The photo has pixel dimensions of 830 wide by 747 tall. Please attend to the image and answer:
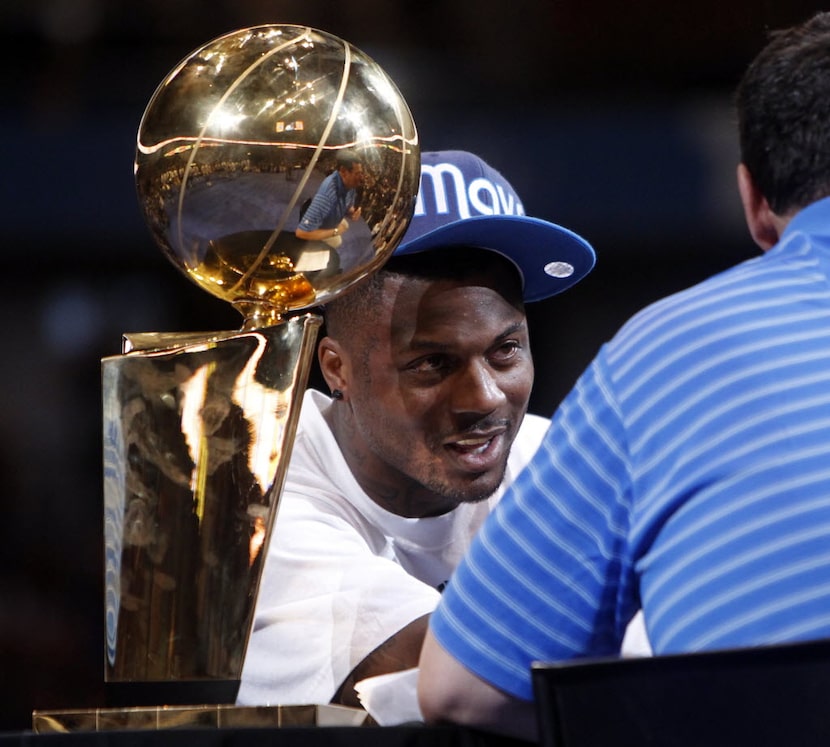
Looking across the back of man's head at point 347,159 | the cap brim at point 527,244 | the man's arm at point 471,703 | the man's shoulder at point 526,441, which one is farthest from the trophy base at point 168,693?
the man's shoulder at point 526,441

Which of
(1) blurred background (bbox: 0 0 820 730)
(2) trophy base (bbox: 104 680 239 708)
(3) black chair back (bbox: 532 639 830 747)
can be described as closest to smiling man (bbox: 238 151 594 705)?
(2) trophy base (bbox: 104 680 239 708)

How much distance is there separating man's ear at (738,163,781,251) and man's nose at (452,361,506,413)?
36cm

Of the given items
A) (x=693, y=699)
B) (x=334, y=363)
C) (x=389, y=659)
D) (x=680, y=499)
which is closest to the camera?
(x=693, y=699)

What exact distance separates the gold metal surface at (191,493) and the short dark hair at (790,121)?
14.2 inches

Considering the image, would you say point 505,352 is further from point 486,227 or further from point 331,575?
point 331,575

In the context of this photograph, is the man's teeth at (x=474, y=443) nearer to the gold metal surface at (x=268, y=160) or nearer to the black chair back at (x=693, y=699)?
the gold metal surface at (x=268, y=160)

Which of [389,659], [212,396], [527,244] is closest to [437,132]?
[527,244]

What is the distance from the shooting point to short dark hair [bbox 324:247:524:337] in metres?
1.28

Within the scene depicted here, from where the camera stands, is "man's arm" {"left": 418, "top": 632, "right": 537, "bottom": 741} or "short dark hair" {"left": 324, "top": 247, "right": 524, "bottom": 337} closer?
"man's arm" {"left": 418, "top": 632, "right": 537, "bottom": 741}

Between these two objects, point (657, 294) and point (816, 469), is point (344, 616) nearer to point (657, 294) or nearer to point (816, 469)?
point (816, 469)

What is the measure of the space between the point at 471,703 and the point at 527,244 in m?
0.59

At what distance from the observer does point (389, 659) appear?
114 centimetres

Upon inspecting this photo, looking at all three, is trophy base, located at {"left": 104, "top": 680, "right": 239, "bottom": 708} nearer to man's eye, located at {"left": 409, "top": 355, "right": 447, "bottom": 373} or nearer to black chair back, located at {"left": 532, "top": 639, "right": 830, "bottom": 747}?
black chair back, located at {"left": 532, "top": 639, "right": 830, "bottom": 747}

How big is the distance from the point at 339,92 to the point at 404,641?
0.51 metres
